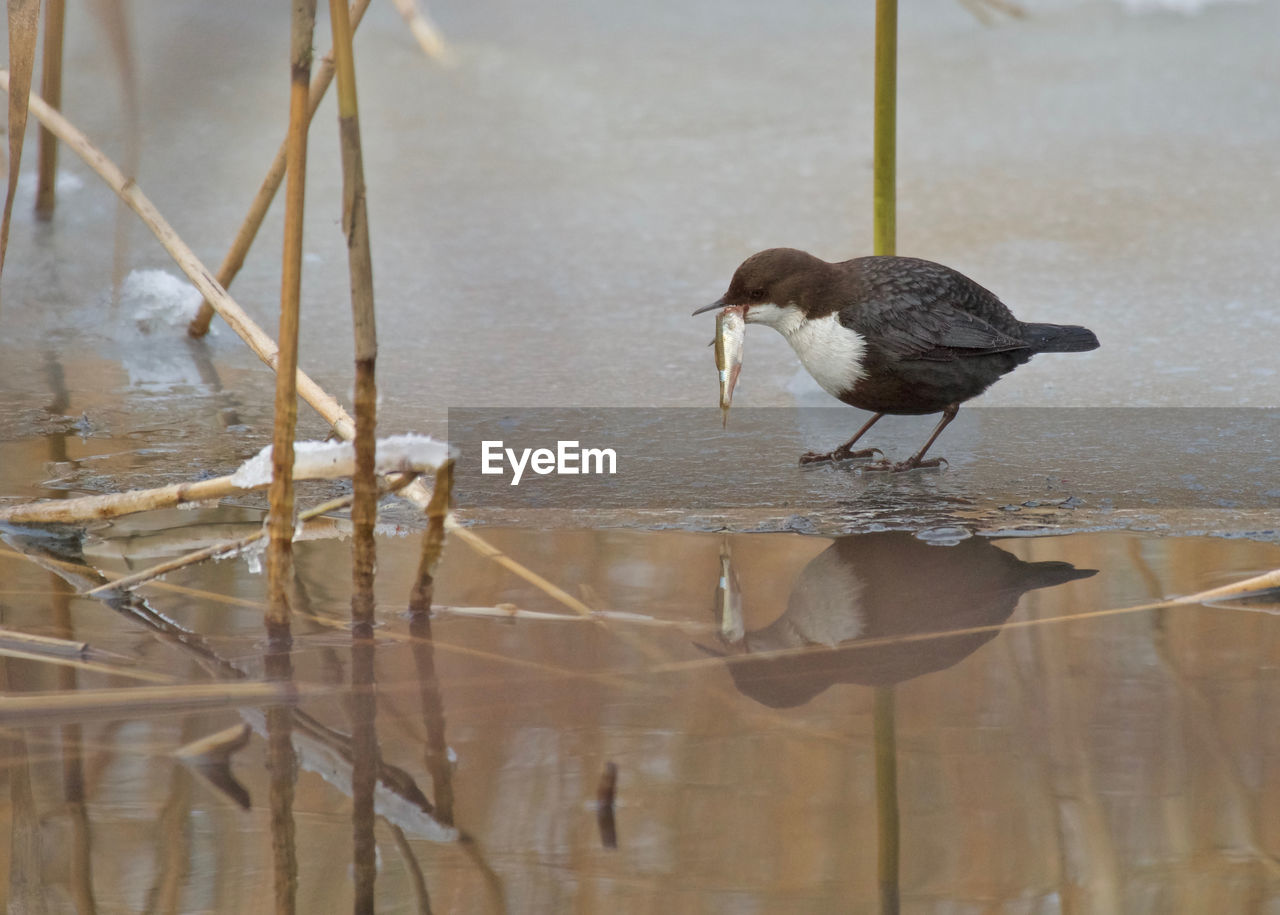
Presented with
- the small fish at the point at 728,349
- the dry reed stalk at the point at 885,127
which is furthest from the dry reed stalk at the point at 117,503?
the dry reed stalk at the point at 885,127

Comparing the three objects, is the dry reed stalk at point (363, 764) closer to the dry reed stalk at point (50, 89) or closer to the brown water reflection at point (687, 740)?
the brown water reflection at point (687, 740)

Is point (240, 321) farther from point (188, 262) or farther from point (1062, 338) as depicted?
point (1062, 338)

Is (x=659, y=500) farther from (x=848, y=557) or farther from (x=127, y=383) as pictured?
(x=127, y=383)

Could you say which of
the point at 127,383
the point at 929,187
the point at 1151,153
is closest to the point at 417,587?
the point at 127,383

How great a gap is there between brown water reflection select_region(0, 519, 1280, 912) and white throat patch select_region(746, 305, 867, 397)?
667 mm

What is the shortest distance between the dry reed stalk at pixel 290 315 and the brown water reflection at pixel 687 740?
16 centimetres

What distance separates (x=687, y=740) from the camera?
154 cm

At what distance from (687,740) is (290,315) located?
0.71 m

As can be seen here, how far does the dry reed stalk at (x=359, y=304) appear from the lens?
164 centimetres

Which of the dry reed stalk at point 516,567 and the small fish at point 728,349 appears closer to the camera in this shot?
the dry reed stalk at point 516,567

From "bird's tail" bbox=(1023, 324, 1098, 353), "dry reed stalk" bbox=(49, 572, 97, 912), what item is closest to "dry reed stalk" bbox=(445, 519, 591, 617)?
"dry reed stalk" bbox=(49, 572, 97, 912)

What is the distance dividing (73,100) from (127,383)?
2006 mm

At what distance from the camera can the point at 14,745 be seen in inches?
60.2

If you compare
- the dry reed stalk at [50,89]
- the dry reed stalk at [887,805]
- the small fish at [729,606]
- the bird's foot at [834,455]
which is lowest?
the dry reed stalk at [887,805]
